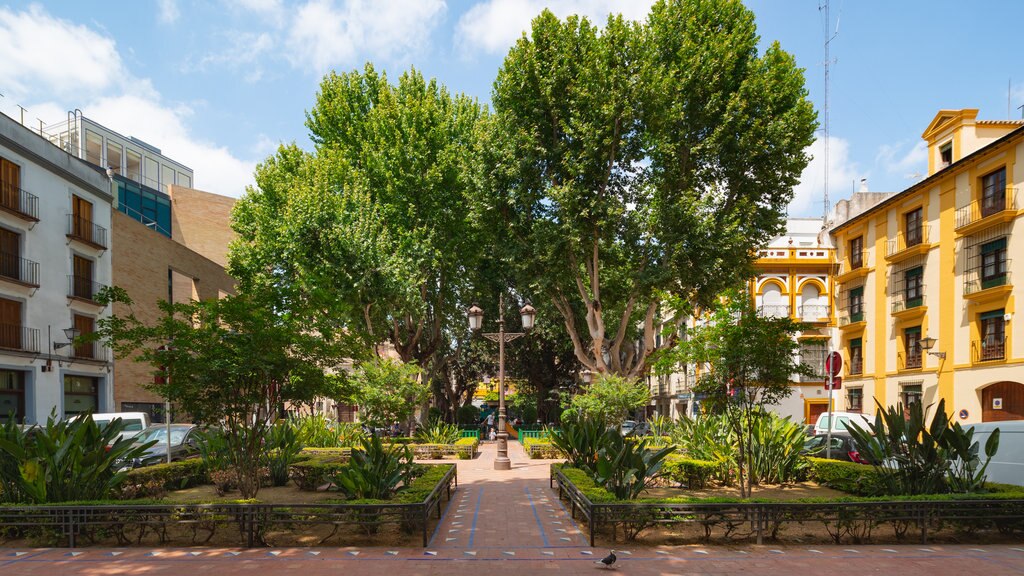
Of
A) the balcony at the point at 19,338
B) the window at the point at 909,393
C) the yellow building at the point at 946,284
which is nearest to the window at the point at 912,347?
the yellow building at the point at 946,284

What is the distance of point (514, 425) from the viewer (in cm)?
4497

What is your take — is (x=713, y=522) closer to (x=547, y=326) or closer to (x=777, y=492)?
(x=777, y=492)

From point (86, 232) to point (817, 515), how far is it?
2848cm

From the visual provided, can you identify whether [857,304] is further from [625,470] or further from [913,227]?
[625,470]

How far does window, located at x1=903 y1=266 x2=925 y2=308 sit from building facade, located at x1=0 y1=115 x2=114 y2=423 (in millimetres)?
31269

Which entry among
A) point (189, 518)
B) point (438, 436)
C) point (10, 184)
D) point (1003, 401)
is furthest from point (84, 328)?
point (1003, 401)

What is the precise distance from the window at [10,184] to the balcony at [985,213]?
33867 millimetres

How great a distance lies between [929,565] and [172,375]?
10918mm

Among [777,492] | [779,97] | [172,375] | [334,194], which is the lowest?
[777,492]

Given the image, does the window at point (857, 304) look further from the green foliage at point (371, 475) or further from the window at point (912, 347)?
the green foliage at point (371, 475)

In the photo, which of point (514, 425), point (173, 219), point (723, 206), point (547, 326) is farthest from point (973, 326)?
point (173, 219)

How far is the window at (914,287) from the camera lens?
26.8 metres

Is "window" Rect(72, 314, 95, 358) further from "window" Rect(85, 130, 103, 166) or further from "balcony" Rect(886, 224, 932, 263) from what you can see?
"balcony" Rect(886, 224, 932, 263)

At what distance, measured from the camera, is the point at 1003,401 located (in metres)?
22.4
